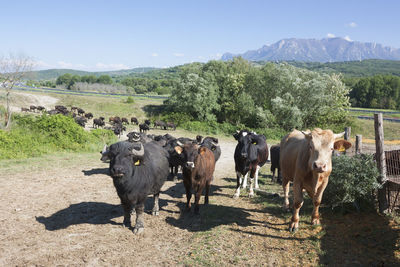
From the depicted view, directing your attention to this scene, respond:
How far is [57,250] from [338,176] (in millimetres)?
7067

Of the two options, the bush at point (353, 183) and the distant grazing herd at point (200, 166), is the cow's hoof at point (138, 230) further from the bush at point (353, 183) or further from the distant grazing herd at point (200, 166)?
the bush at point (353, 183)

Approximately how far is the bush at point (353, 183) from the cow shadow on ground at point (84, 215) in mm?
5171

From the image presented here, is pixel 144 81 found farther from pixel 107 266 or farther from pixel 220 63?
pixel 107 266

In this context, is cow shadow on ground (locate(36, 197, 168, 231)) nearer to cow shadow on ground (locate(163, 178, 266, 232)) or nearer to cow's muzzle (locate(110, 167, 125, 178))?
cow shadow on ground (locate(163, 178, 266, 232))

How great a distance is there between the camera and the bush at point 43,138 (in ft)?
48.1

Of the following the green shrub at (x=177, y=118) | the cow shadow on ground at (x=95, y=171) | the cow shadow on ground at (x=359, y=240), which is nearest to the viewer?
the cow shadow on ground at (x=359, y=240)

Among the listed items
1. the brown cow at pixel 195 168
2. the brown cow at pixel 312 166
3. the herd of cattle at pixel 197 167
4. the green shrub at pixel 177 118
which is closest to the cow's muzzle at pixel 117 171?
the herd of cattle at pixel 197 167

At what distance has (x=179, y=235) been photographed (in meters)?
6.39

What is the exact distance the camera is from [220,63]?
Answer: 42.7m

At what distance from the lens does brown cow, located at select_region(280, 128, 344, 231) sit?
17.2 ft

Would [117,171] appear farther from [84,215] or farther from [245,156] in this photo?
[245,156]

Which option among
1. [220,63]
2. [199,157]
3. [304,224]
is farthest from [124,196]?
[220,63]

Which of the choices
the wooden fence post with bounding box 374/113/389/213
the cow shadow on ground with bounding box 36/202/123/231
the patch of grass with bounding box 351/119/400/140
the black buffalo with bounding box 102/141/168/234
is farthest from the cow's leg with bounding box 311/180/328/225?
the patch of grass with bounding box 351/119/400/140

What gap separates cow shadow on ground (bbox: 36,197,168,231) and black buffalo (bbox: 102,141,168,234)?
101cm
